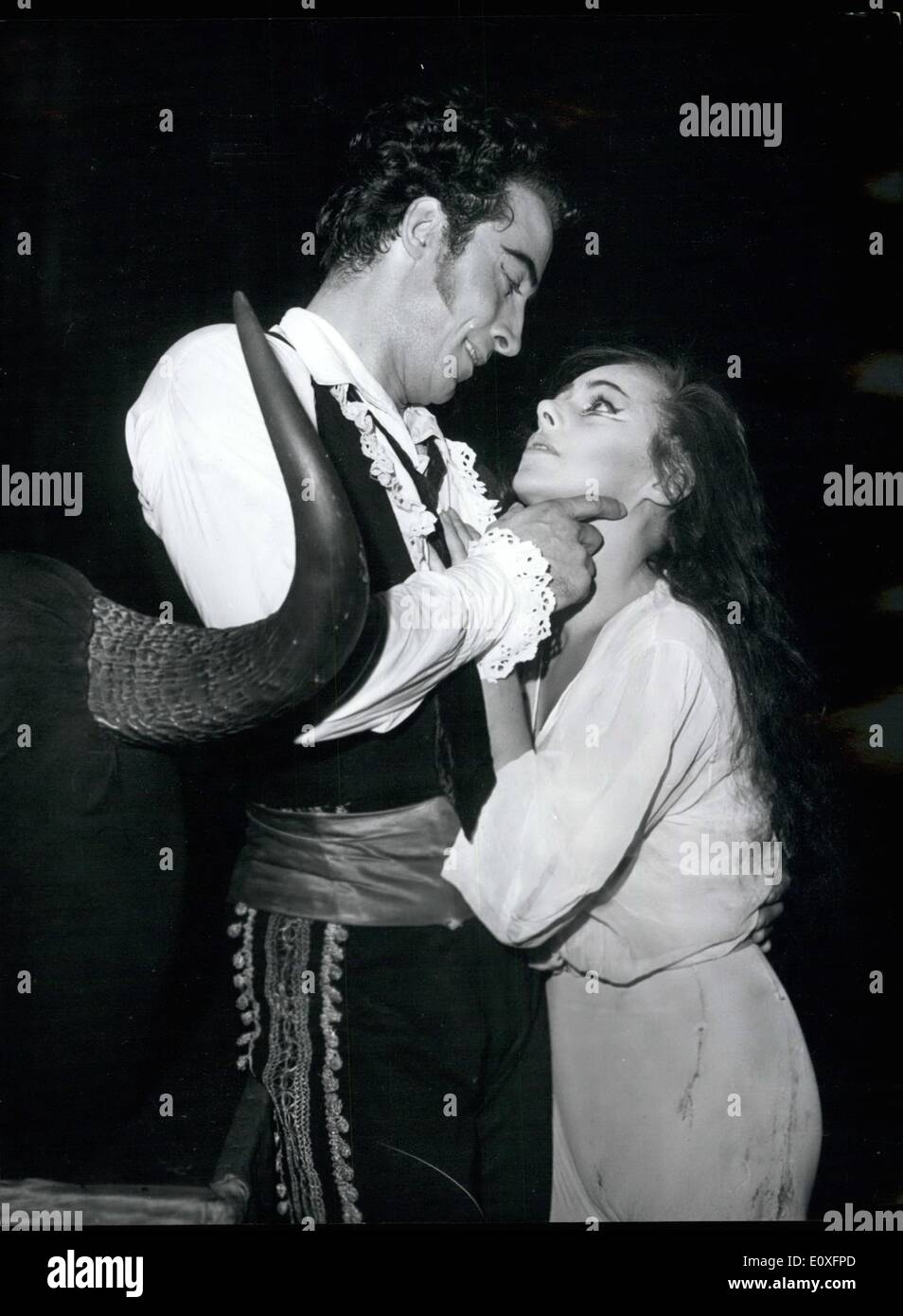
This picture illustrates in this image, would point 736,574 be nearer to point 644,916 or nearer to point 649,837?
point 649,837

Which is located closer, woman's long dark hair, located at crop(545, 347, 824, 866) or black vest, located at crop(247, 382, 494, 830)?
black vest, located at crop(247, 382, 494, 830)

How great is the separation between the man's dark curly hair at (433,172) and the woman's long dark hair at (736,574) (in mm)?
300

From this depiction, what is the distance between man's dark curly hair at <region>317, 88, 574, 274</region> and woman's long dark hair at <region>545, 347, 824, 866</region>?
30 cm

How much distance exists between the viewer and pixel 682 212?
7.72ft

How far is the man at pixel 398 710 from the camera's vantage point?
2.16 metres

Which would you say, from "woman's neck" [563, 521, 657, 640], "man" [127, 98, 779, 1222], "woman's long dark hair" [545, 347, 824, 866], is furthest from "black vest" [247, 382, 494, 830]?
"woman's long dark hair" [545, 347, 824, 866]

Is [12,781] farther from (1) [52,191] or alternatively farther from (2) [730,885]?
(2) [730,885]

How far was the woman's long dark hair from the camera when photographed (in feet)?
7.54

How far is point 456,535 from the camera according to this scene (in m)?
2.25

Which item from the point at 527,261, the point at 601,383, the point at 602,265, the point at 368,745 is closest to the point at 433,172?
the point at 527,261

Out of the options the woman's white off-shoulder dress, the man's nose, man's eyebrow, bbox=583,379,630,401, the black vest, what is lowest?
the woman's white off-shoulder dress

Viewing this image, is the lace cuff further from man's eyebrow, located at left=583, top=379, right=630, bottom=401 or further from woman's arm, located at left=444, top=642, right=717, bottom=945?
man's eyebrow, located at left=583, top=379, right=630, bottom=401

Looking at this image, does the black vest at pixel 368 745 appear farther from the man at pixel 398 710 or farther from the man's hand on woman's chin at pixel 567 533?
the man's hand on woman's chin at pixel 567 533

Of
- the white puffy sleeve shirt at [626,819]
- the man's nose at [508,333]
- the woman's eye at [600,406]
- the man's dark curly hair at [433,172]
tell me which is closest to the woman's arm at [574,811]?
the white puffy sleeve shirt at [626,819]
